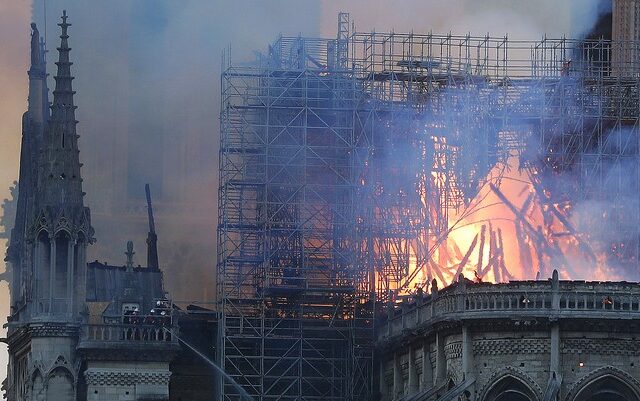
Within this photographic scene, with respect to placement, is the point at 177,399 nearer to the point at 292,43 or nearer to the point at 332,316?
the point at 332,316

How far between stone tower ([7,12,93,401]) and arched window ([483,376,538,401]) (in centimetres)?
2454

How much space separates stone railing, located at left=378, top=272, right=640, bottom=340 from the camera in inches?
4262

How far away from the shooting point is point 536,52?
135 m

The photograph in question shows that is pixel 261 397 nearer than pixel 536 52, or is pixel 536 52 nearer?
pixel 261 397

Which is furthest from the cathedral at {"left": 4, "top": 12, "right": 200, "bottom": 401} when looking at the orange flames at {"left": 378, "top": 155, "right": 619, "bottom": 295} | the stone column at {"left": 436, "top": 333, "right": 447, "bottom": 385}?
the stone column at {"left": 436, "top": 333, "right": 447, "bottom": 385}

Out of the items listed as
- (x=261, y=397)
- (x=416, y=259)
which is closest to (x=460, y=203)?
(x=416, y=259)

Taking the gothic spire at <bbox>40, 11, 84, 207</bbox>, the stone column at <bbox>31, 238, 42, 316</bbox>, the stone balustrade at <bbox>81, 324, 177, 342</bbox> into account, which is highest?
the gothic spire at <bbox>40, 11, 84, 207</bbox>

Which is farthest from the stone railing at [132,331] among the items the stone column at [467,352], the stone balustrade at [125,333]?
the stone column at [467,352]

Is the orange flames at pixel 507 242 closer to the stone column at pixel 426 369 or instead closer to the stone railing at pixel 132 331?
the stone railing at pixel 132 331

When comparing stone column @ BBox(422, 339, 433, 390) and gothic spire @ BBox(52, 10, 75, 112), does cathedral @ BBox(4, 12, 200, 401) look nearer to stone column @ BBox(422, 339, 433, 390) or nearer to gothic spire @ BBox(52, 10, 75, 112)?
gothic spire @ BBox(52, 10, 75, 112)

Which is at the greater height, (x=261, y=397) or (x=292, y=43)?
(x=292, y=43)

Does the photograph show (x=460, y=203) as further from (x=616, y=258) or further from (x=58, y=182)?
(x=58, y=182)

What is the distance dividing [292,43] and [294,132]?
5263 mm

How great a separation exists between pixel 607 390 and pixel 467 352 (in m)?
5.68
